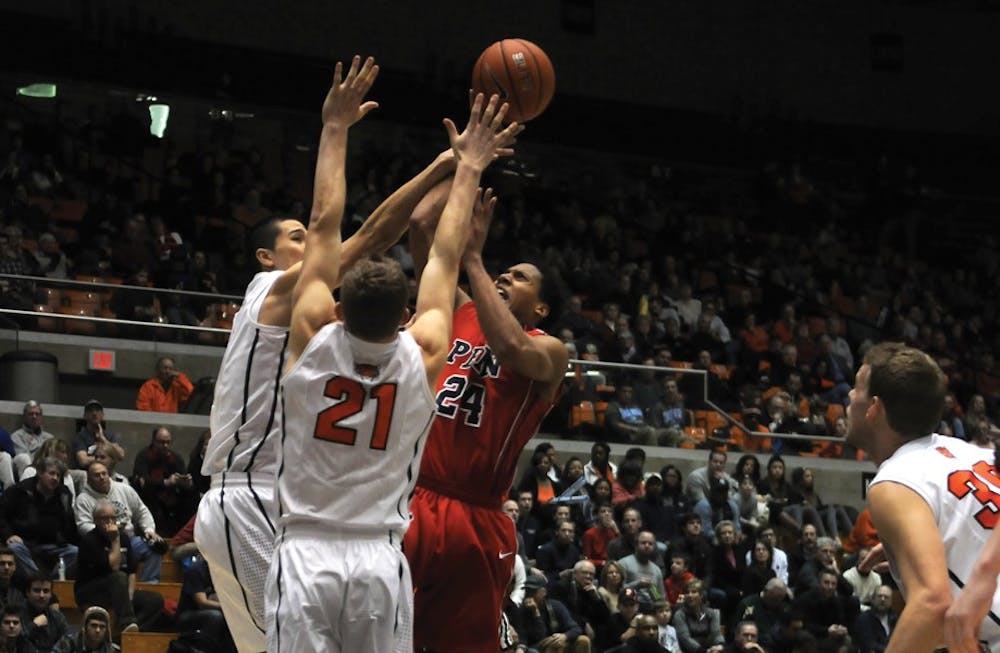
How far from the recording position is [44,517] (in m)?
12.7

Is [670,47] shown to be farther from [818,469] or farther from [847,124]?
[818,469]

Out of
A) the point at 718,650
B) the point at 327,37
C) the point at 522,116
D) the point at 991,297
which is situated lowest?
the point at 718,650

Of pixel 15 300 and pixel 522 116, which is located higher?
pixel 522 116

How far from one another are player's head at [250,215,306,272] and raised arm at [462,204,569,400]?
629mm

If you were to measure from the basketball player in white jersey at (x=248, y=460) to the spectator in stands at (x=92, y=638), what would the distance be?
555cm

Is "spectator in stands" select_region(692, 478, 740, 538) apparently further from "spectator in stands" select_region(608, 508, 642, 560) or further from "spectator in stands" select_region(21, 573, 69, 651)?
"spectator in stands" select_region(21, 573, 69, 651)

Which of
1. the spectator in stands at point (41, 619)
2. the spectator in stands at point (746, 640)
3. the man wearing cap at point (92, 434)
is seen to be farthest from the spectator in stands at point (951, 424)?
the spectator in stands at point (41, 619)

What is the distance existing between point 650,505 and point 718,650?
8.64 ft

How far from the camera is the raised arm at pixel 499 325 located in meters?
5.89

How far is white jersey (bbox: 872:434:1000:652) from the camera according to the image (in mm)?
4328

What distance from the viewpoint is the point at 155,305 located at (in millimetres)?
16016

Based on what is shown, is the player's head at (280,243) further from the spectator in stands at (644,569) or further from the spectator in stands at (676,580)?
the spectator in stands at (676,580)

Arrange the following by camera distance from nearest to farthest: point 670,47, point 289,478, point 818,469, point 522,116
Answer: point 289,478
point 522,116
point 818,469
point 670,47

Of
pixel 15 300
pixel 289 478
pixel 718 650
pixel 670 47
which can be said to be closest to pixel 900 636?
pixel 289 478
